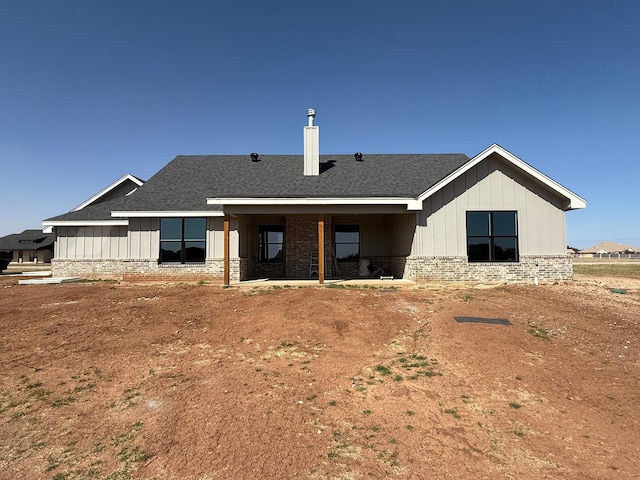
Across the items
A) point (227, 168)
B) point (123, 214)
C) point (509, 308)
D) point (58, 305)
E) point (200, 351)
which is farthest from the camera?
point (227, 168)

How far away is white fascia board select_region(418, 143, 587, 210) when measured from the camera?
1379cm

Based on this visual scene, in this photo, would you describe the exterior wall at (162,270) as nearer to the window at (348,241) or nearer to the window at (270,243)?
the window at (270,243)

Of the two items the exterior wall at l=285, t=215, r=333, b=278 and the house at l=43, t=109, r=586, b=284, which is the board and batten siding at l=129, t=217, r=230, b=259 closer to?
the house at l=43, t=109, r=586, b=284

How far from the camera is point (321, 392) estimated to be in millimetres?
5184

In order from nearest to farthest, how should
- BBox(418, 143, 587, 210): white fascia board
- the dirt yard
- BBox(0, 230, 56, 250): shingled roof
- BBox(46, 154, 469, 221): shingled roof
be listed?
the dirt yard < BBox(418, 143, 587, 210): white fascia board < BBox(46, 154, 469, 221): shingled roof < BBox(0, 230, 56, 250): shingled roof

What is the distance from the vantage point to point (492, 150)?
13.8 metres

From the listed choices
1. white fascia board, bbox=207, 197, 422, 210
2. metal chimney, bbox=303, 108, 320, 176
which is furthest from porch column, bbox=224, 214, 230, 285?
metal chimney, bbox=303, 108, 320, 176

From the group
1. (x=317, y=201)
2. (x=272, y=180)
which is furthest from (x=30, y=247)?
(x=317, y=201)

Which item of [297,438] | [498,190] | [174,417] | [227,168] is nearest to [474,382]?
[297,438]

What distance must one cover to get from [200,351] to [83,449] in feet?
9.85

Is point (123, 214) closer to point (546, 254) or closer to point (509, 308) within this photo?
point (509, 308)

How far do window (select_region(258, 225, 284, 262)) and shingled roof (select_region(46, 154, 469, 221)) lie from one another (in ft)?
8.64

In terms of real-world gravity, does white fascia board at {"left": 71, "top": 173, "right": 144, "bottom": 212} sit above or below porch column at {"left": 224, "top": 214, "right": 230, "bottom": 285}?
above

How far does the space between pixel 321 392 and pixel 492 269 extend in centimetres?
1161
